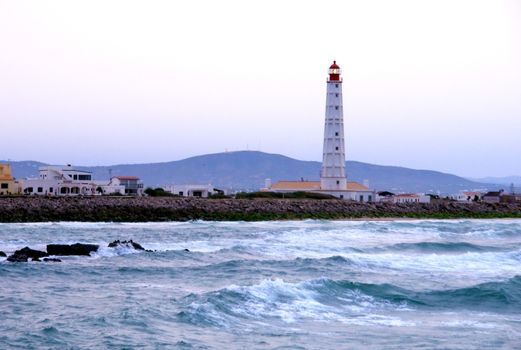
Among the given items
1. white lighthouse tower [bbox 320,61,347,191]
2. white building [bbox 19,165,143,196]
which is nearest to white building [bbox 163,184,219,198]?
white building [bbox 19,165,143,196]

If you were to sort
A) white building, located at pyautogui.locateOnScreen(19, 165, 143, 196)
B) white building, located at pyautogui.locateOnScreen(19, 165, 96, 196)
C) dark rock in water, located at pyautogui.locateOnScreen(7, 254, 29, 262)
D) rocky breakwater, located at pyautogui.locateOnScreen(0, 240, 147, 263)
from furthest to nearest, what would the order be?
white building, located at pyautogui.locateOnScreen(19, 165, 143, 196) → white building, located at pyautogui.locateOnScreen(19, 165, 96, 196) → rocky breakwater, located at pyautogui.locateOnScreen(0, 240, 147, 263) → dark rock in water, located at pyautogui.locateOnScreen(7, 254, 29, 262)

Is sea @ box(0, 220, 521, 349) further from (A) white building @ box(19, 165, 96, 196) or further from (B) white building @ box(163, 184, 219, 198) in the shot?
(B) white building @ box(163, 184, 219, 198)

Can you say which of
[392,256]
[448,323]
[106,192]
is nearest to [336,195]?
[106,192]

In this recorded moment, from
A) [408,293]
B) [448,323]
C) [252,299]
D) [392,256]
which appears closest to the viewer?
[448,323]

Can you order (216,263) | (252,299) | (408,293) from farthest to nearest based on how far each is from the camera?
(216,263)
(408,293)
(252,299)

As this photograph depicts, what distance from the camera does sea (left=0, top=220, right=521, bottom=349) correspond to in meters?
13.7

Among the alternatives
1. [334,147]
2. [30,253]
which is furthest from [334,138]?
[30,253]

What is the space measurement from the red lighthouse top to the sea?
32026mm

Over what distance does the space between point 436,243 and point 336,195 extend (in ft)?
98.6

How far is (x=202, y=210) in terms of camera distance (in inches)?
1956

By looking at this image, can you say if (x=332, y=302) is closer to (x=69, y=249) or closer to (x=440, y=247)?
(x=69, y=249)

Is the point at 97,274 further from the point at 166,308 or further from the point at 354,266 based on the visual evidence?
the point at 354,266

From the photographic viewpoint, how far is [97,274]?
69.0 feet

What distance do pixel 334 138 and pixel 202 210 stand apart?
15.6 m
